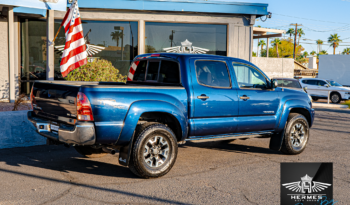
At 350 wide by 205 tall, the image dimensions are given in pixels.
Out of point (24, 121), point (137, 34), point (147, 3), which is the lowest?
point (24, 121)

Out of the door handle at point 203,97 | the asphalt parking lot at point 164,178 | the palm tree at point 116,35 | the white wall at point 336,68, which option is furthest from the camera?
the white wall at point 336,68

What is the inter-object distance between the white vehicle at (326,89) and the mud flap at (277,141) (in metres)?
15.8

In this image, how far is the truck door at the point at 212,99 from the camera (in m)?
5.64

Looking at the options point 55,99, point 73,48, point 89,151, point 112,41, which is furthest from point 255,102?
point 112,41

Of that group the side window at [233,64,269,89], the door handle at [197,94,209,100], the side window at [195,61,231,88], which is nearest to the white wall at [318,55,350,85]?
the side window at [233,64,269,89]

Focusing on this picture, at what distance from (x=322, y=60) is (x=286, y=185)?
1423 inches

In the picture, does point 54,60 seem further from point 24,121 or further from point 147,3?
point 24,121

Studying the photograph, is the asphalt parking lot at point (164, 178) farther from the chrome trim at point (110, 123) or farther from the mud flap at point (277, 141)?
the chrome trim at point (110, 123)

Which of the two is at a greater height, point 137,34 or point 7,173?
point 137,34

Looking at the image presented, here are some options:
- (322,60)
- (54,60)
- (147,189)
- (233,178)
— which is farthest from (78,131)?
(322,60)

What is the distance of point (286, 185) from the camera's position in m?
4.06

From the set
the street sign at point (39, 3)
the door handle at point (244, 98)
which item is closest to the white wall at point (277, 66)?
the street sign at point (39, 3)

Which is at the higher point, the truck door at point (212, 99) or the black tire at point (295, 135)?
the truck door at point (212, 99)

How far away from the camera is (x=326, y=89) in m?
21.6
